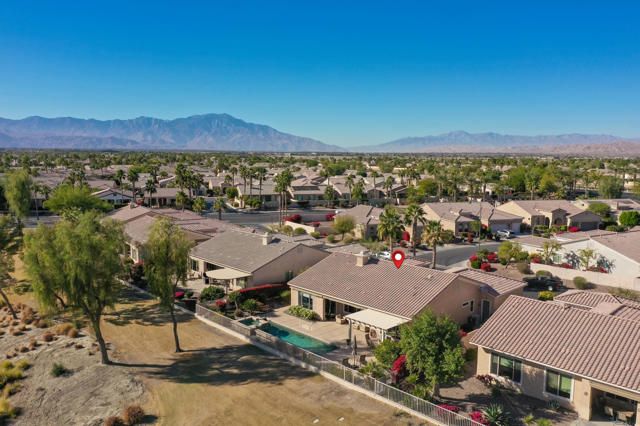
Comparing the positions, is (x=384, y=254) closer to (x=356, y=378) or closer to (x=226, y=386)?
(x=356, y=378)

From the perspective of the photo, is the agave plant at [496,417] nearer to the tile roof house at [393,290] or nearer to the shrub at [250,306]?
the tile roof house at [393,290]

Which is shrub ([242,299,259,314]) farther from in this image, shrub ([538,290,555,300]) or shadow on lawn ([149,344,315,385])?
shrub ([538,290,555,300])

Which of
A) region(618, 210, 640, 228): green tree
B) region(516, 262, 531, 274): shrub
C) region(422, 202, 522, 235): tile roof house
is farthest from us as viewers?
region(618, 210, 640, 228): green tree

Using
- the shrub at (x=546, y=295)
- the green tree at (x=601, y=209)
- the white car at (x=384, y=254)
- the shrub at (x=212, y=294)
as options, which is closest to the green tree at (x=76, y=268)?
the shrub at (x=212, y=294)

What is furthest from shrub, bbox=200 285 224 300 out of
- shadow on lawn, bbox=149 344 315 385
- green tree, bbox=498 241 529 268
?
green tree, bbox=498 241 529 268

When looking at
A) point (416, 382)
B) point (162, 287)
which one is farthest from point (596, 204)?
point (162, 287)

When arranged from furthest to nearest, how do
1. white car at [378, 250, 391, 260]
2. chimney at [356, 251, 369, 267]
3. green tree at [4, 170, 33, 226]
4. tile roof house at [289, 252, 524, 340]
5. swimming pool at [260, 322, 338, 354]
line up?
green tree at [4, 170, 33, 226] < white car at [378, 250, 391, 260] < chimney at [356, 251, 369, 267] < tile roof house at [289, 252, 524, 340] < swimming pool at [260, 322, 338, 354]
